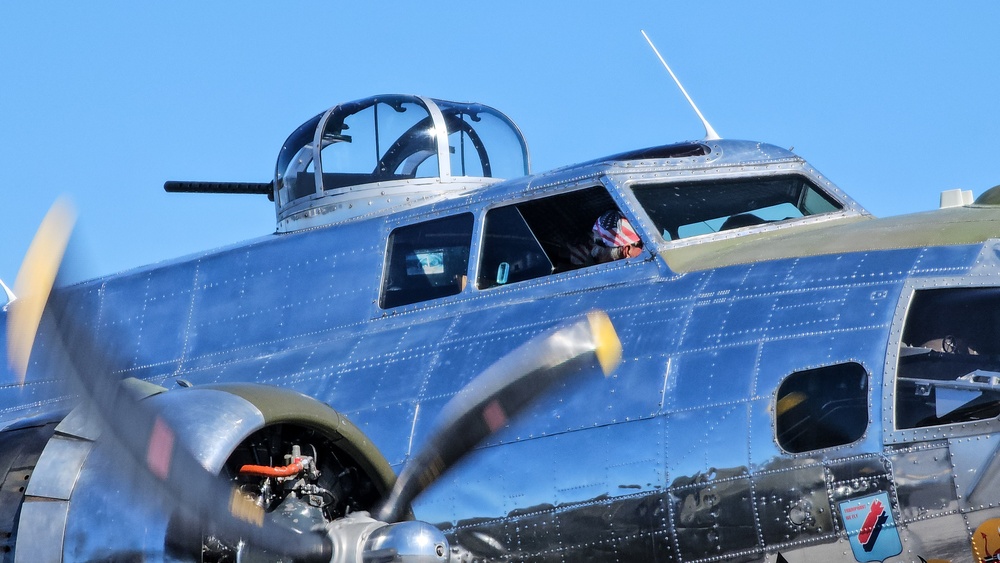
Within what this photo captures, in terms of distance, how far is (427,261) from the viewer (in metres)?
10.1

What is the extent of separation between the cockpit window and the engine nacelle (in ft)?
10.3

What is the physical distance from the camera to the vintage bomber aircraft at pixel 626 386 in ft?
24.1

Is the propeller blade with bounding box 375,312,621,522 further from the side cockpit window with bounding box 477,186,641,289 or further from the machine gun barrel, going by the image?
the machine gun barrel

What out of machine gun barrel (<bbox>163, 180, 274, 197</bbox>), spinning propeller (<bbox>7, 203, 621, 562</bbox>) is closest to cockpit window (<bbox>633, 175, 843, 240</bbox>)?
spinning propeller (<bbox>7, 203, 621, 562</bbox>)

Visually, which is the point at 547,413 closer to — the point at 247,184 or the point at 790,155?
the point at 790,155

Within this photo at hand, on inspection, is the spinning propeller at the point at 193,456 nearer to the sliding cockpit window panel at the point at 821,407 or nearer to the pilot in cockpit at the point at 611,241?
the pilot in cockpit at the point at 611,241

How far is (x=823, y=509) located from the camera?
7.28m

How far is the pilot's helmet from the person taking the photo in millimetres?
9516

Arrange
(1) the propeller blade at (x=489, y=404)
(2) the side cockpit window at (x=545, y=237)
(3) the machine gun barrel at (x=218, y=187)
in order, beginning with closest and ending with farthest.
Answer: (1) the propeller blade at (x=489, y=404) → (2) the side cockpit window at (x=545, y=237) → (3) the machine gun barrel at (x=218, y=187)

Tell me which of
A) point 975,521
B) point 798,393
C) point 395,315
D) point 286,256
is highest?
point 286,256

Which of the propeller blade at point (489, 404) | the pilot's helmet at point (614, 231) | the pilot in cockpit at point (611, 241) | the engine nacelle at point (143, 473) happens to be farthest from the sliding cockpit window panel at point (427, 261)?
the engine nacelle at point (143, 473)

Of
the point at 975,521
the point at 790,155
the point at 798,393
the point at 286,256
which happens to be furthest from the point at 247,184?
the point at 975,521

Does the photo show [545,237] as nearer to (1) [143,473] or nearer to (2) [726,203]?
(2) [726,203]

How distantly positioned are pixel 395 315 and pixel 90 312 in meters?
2.86
